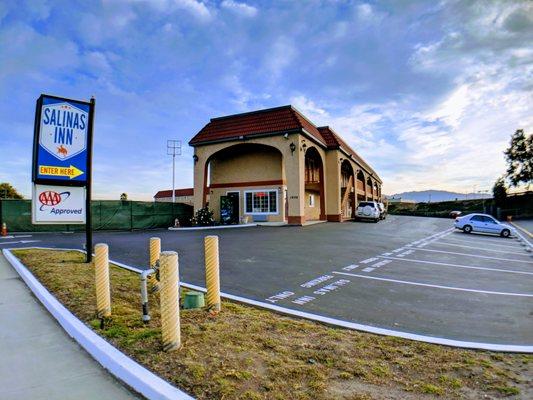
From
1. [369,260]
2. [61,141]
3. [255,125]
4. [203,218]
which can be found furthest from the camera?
[203,218]

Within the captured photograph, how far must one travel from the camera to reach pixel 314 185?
33844 mm

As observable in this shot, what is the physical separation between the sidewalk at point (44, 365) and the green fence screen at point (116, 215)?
1990cm

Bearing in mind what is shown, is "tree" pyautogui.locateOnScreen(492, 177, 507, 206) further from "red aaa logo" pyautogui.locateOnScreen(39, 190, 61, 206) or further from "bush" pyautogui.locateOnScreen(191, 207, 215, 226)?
"red aaa logo" pyautogui.locateOnScreen(39, 190, 61, 206)

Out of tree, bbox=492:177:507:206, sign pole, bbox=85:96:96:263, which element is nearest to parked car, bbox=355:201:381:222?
sign pole, bbox=85:96:96:263

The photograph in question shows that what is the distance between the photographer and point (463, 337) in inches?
207

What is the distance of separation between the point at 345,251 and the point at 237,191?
17434mm

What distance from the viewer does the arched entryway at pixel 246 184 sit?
28.2m

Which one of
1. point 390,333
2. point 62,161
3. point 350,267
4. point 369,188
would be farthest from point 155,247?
point 369,188

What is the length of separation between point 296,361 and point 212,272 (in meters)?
2.17

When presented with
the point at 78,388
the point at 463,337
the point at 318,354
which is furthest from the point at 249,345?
the point at 463,337

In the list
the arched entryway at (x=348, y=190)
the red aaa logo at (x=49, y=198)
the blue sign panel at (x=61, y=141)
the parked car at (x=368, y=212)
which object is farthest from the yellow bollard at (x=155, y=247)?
the arched entryway at (x=348, y=190)

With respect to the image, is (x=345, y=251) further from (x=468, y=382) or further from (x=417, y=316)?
(x=468, y=382)

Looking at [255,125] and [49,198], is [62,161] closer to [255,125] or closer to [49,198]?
[49,198]

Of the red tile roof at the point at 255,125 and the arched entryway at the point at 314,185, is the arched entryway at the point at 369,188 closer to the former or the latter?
the arched entryway at the point at 314,185
